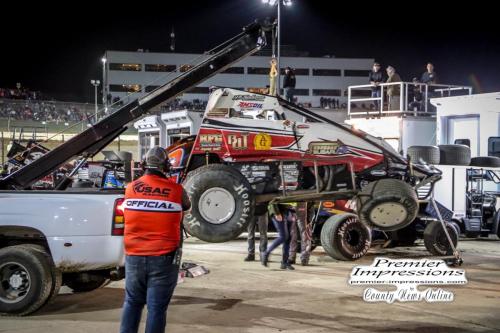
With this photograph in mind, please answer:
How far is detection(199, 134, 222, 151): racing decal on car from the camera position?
8062 mm

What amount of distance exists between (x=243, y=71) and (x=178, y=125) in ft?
211

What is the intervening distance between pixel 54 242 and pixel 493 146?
13945 millimetres

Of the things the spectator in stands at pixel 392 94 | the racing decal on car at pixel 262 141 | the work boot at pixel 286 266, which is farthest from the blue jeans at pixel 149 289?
the spectator in stands at pixel 392 94

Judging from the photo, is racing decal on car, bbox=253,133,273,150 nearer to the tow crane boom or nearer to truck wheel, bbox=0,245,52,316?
the tow crane boom

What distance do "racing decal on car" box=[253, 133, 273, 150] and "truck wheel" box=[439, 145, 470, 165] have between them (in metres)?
9.27

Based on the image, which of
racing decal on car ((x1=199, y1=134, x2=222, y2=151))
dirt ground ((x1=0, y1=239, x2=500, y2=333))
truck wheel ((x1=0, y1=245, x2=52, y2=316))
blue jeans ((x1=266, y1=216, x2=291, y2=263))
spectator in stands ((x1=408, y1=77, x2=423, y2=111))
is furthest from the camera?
spectator in stands ((x1=408, y1=77, x2=423, y2=111))

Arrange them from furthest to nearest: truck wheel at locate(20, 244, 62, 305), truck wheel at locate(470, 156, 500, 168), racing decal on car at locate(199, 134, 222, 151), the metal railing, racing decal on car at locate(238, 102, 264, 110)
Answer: the metal railing < truck wheel at locate(470, 156, 500, 168) < racing decal on car at locate(238, 102, 264, 110) < racing decal on car at locate(199, 134, 222, 151) < truck wheel at locate(20, 244, 62, 305)

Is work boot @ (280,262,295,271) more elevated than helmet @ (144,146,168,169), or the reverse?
helmet @ (144,146,168,169)

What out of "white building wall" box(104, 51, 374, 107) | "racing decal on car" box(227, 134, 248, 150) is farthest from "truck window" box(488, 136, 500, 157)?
"white building wall" box(104, 51, 374, 107)

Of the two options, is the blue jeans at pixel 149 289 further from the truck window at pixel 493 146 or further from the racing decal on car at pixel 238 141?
the truck window at pixel 493 146

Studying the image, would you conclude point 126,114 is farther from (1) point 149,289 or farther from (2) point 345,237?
(2) point 345,237

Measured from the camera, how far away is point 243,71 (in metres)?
82.2

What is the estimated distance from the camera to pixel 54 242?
6.98 meters

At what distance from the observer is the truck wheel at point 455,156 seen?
52.9 ft
